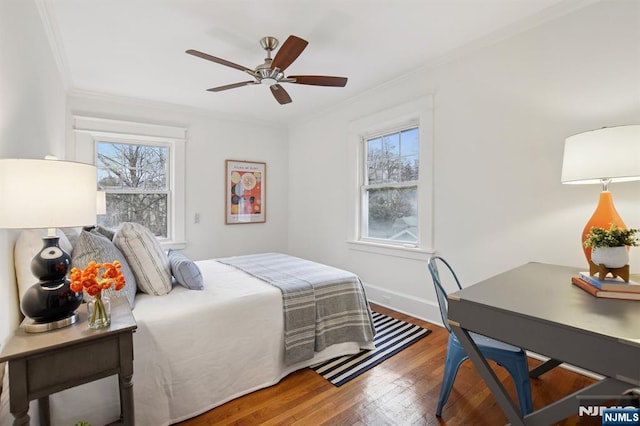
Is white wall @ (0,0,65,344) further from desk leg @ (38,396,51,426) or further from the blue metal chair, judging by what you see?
the blue metal chair

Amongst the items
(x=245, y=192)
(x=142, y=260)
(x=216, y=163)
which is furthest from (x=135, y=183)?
(x=142, y=260)

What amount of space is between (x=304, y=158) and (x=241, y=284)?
2750mm

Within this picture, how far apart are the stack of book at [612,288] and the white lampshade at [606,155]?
0.53 m

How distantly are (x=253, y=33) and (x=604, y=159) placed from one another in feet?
7.90

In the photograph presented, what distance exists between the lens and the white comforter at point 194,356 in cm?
146

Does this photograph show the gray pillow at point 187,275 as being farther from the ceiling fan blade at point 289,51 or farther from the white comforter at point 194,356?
the ceiling fan blade at point 289,51

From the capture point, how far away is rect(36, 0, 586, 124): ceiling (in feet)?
6.67

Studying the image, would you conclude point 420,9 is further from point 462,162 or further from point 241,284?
point 241,284

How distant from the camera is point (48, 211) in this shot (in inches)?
42.8

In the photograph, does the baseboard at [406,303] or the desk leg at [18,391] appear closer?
the desk leg at [18,391]

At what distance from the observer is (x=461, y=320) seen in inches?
50.6

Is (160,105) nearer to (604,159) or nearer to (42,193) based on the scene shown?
(42,193)

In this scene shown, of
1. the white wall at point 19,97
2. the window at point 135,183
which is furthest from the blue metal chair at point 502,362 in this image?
the window at point 135,183

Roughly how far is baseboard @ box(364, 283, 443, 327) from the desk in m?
1.48
